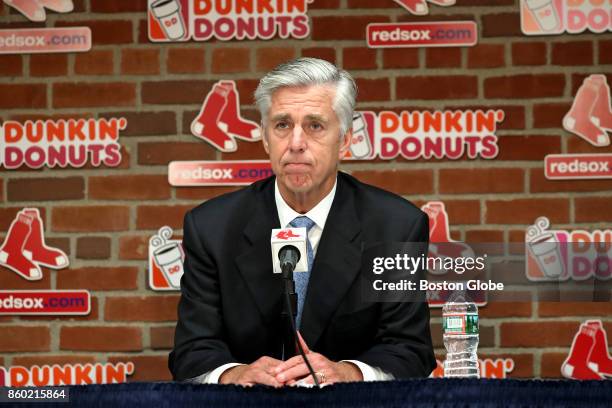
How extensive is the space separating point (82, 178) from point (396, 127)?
1.15 meters

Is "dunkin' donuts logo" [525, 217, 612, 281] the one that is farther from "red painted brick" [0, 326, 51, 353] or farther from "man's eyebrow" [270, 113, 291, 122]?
"red painted brick" [0, 326, 51, 353]

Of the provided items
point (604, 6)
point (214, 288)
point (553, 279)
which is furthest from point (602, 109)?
point (214, 288)

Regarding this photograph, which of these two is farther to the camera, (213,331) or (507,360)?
(507,360)

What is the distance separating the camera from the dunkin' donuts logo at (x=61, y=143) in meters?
2.93

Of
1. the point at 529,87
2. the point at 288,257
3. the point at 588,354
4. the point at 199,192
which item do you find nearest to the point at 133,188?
the point at 199,192

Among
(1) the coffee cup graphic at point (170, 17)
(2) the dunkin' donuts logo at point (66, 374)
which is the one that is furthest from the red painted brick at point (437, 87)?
(2) the dunkin' donuts logo at point (66, 374)

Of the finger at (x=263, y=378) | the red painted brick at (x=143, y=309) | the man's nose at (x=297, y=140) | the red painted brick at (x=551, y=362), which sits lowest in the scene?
the red painted brick at (x=551, y=362)

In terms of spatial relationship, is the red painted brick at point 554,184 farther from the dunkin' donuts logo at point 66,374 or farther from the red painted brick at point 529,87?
the dunkin' donuts logo at point 66,374

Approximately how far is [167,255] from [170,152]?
0.37 m

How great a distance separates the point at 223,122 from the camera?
292cm

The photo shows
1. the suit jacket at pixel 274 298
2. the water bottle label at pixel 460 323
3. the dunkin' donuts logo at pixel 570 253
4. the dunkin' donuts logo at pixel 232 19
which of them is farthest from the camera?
the dunkin' donuts logo at pixel 232 19

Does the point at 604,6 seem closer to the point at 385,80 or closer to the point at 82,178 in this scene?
the point at 385,80

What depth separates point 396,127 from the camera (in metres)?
2.90

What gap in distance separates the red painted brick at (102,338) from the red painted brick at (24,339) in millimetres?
68
